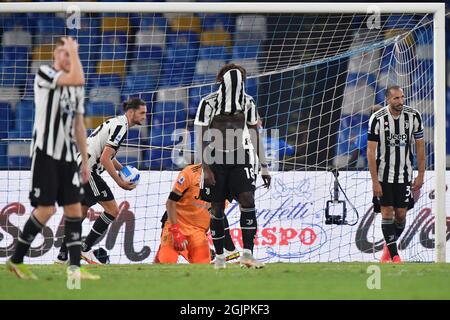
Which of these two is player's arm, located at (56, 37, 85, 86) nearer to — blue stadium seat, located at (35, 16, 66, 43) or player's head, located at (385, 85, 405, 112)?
player's head, located at (385, 85, 405, 112)

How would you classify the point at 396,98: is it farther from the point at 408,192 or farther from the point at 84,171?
the point at 84,171

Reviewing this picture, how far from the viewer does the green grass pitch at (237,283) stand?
7.01 meters

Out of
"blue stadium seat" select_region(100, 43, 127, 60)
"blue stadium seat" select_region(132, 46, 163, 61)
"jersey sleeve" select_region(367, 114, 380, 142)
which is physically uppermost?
"blue stadium seat" select_region(132, 46, 163, 61)

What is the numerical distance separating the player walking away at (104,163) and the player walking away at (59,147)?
3.01m

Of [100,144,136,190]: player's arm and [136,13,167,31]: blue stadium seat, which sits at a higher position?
[136,13,167,31]: blue stadium seat

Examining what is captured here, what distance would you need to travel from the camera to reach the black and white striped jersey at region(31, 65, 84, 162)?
762 centimetres

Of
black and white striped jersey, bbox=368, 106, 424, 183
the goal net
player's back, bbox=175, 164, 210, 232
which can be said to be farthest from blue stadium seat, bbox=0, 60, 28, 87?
black and white striped jersey, bbox=368, 106, 424, 183

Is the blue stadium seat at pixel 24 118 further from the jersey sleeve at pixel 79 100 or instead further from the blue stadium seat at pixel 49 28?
the jersey sleeve at pixel 79 100

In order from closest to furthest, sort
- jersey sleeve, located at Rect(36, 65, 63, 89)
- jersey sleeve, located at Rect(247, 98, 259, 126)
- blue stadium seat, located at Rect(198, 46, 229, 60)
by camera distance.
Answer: jersey sleeve, located at Rect(36, 65, 63, 89) < jersey sleeve, located at Rect(247, 98, 259, 126) < blue stadium seat, located at Rect(198, 46, 229, 60)

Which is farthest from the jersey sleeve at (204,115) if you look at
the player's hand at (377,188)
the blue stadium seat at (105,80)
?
the blue stadium seat at (105,80)

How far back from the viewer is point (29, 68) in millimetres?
13539

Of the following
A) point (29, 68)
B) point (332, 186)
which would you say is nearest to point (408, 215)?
point (332, 186)

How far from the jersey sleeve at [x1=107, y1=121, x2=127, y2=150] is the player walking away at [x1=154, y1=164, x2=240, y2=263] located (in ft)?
2.56
